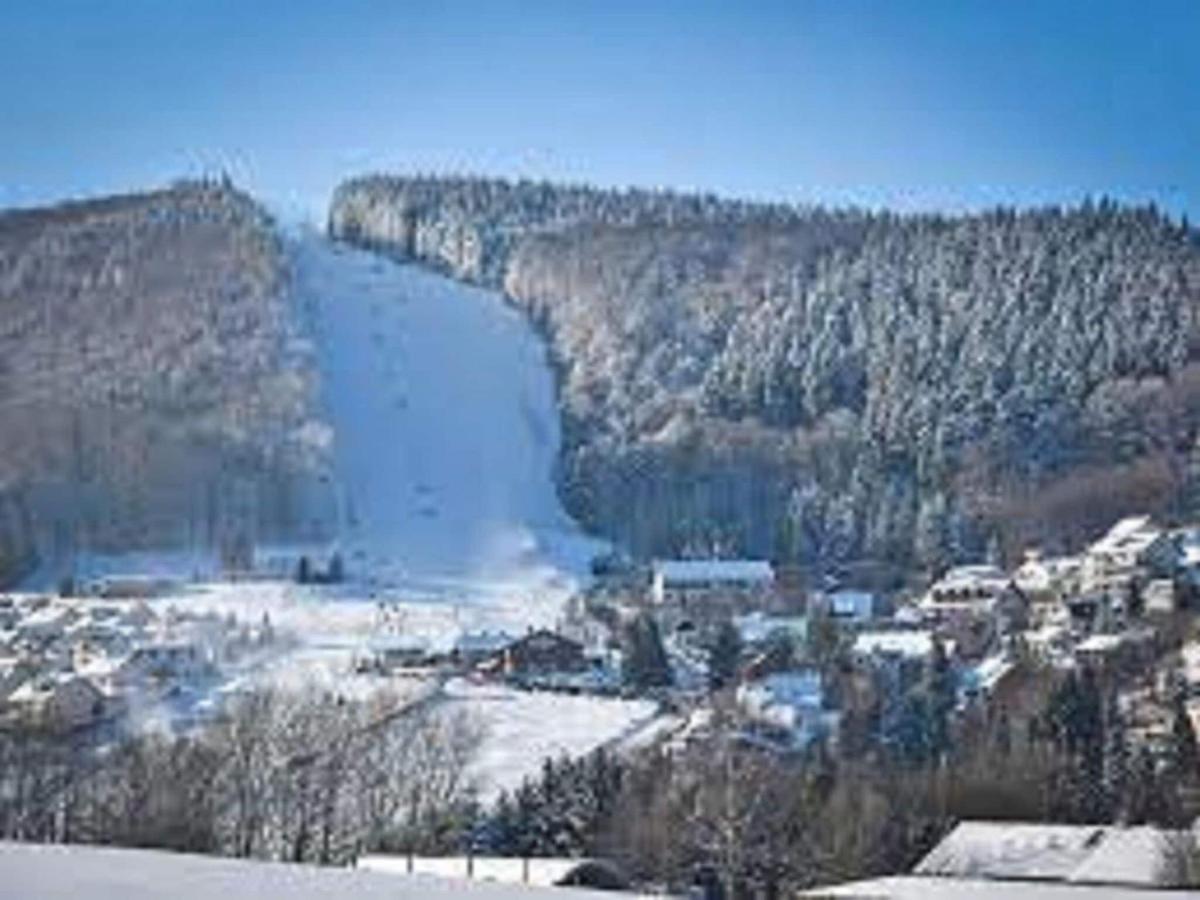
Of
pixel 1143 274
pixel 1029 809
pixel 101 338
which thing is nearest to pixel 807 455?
pixel 1143 274

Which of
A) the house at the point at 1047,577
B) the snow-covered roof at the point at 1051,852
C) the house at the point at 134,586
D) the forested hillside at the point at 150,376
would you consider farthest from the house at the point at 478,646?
the snow-covered roof at the point at 1051,852

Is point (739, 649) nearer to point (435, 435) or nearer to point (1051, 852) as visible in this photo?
point (1051, 852)

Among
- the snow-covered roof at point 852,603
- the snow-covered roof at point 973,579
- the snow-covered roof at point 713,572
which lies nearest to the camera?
the snow-covered roof at point 852,603

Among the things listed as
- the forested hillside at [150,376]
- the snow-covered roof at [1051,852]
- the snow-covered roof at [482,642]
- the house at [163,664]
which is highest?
the forested hillside at [150,376]

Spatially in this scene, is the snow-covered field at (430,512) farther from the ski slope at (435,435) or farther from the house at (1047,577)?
the house at (1047,577)

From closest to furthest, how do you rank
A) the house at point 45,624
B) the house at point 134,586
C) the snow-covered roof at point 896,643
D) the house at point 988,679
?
the house at point 988,679
the snow-covered roof at point 896,643
the house at point 45,624
the house at point 134,586

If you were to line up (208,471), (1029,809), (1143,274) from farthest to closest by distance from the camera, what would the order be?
(1143,274), (208,471), (1029,809)

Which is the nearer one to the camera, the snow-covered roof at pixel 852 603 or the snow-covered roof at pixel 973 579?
the snow-covered roof at pixel 852 603

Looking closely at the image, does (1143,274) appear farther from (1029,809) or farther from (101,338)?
(1029,809)
